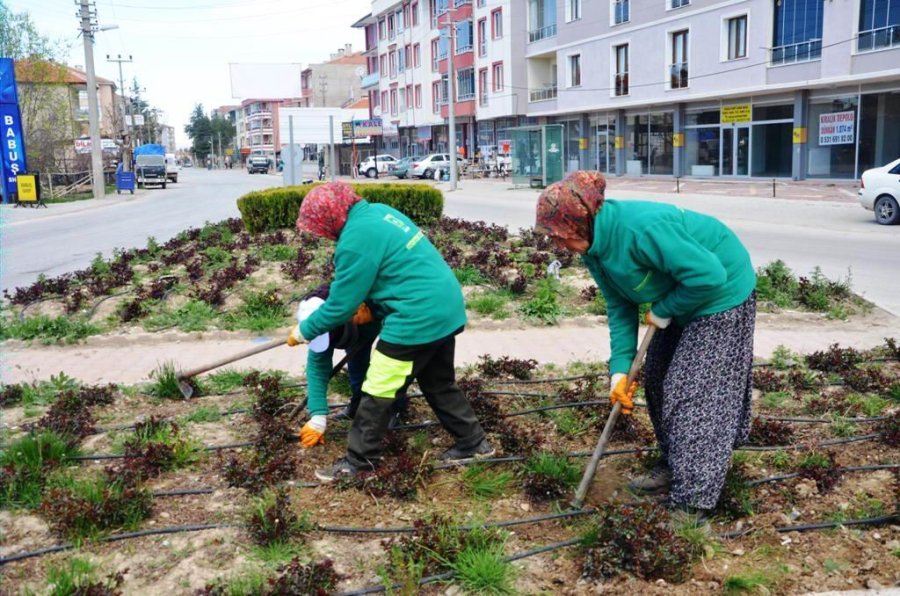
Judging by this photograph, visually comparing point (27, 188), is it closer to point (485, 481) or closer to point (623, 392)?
point (485, 481)

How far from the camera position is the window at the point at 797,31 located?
91.1 feet

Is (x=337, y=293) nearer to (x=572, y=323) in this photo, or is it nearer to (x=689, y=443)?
(x=689, y=443)

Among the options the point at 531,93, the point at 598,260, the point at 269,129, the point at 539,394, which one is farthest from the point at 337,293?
the point at 269,129

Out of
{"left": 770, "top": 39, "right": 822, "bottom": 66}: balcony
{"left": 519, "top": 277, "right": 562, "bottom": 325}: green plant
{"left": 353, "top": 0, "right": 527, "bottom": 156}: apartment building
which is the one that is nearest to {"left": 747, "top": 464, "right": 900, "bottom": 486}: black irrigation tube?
{"left": 519, "top": 277, "right": 562, "bottom": 325}: green plant

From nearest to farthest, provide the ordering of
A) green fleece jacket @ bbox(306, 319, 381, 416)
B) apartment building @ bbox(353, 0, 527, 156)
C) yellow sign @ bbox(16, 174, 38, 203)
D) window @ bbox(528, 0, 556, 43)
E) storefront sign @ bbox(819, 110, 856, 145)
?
green fleece jacket @ bbox(306, 319, 381, 416) < yellow sign @ bbox(16, 174, 38, 203) < storefront sign @ bbox(819, 110, 856, 145) < window @ bbox(528, 0, 556, 43) < apartment building @ bbox(353, 0, 527, 156)

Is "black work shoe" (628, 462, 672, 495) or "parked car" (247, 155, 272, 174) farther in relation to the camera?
"parked car" (247, 155, 272, 174)

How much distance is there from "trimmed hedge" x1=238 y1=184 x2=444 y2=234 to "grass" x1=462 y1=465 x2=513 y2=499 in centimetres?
899

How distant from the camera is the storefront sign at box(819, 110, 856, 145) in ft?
89.7

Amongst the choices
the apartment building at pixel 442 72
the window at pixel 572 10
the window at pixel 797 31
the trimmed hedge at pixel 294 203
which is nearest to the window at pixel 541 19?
the apartment building at pixel 442 72

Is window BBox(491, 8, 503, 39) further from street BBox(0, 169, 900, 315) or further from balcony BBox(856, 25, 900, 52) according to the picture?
balcony BBox(856, 25, 900, 52)

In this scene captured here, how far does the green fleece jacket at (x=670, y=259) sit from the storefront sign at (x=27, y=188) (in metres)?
26.4

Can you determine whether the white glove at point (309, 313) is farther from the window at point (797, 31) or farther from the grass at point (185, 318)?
the window at point (797, 31)

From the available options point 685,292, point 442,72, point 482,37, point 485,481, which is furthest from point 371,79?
point 685,292

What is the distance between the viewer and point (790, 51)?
28.8 metres
